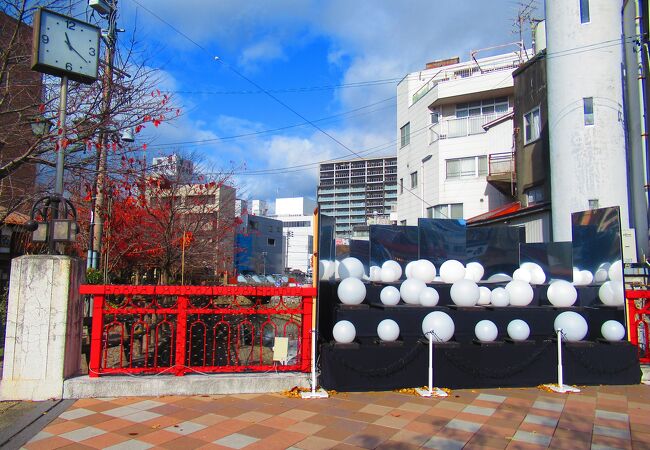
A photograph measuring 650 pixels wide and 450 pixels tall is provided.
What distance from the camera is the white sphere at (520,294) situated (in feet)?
25.2

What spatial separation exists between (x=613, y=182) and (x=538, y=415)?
13.3m

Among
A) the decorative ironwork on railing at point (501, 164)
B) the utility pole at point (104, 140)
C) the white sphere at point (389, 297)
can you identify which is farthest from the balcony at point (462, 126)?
the white sphere at point (389, 297)

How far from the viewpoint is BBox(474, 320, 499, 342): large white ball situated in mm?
6926

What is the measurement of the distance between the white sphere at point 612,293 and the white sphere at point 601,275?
313mm

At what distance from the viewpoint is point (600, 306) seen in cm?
807

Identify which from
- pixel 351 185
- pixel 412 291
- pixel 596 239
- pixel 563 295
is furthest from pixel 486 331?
pixel 351 185

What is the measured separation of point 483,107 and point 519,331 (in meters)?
25.4

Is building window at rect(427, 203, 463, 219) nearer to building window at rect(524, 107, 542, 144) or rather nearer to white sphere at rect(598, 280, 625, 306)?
building window at rect(524, 107, 542, 144)

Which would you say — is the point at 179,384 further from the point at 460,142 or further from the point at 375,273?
the point at 460,142

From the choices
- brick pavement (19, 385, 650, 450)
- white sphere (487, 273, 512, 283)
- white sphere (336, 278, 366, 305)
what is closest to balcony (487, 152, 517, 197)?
white sphere (487, 273, 512, 283)

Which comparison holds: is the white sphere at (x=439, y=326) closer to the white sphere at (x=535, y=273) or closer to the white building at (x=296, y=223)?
the white sphere at (x=535, y=273)

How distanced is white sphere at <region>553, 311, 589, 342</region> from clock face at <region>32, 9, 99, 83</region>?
26.5 ft

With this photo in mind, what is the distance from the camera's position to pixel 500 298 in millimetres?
7645

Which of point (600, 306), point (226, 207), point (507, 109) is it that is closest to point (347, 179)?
point (507, 109)
